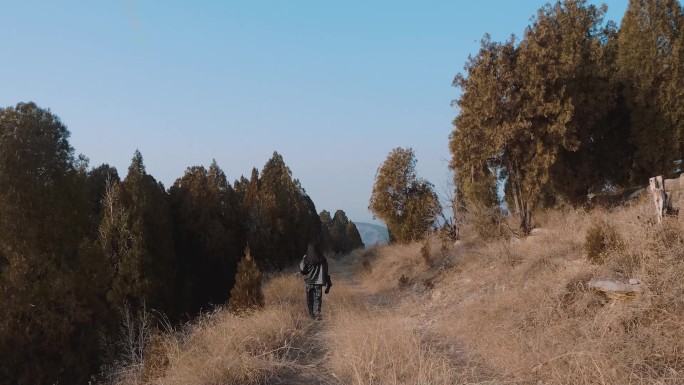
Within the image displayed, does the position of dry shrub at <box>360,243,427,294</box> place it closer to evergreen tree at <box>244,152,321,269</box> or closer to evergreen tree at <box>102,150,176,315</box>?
evergreen tree at <box>102,150,176,315</box>

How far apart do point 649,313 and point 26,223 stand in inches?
563

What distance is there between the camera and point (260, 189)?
102 feet

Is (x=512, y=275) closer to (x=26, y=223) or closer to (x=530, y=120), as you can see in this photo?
(x=530, y=120)

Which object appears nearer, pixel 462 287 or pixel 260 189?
pixel 462 287

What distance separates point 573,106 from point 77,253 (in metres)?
15.0

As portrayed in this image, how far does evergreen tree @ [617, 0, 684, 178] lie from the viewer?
47.8 ft

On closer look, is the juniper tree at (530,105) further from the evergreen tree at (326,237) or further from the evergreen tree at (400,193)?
the evergreen tree at (326,237)

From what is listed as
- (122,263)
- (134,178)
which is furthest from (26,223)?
(134,178)

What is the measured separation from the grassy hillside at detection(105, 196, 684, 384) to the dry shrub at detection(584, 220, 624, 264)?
1 centimetres

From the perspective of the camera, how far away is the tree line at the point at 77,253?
11656 mm

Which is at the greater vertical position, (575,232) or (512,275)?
(575,232)

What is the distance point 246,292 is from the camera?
982 centimetres

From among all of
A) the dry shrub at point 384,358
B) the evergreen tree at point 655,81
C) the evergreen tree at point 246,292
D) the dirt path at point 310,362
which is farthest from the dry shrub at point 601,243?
the evergreen tree at point 655,81

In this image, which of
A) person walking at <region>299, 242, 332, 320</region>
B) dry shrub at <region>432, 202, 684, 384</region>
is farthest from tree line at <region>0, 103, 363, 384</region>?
dry shrub at <region>432, 202, 684, 384</region>
